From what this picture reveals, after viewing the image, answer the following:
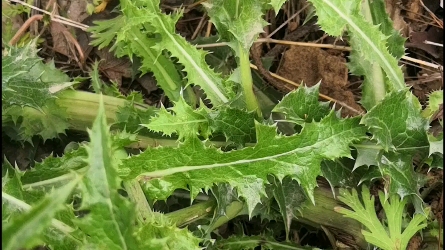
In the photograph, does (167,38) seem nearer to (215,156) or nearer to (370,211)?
(215,156)

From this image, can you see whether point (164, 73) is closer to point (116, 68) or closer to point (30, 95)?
point (116, 68)

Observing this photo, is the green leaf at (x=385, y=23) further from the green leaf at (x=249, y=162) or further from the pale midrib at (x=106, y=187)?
the pale midrib at (x=106, y=187)

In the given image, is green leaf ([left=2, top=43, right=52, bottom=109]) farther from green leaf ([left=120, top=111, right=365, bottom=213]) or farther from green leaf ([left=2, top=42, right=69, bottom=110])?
green leaf ([left=120, top=111, right=365, bottom=213])

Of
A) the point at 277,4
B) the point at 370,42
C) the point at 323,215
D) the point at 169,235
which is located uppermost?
the point at 277,4

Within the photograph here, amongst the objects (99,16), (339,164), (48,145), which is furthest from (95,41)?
(339,164)

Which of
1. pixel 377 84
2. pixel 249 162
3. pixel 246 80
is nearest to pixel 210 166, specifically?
pixel 249 162

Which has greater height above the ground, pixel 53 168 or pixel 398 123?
pixel 398 123
